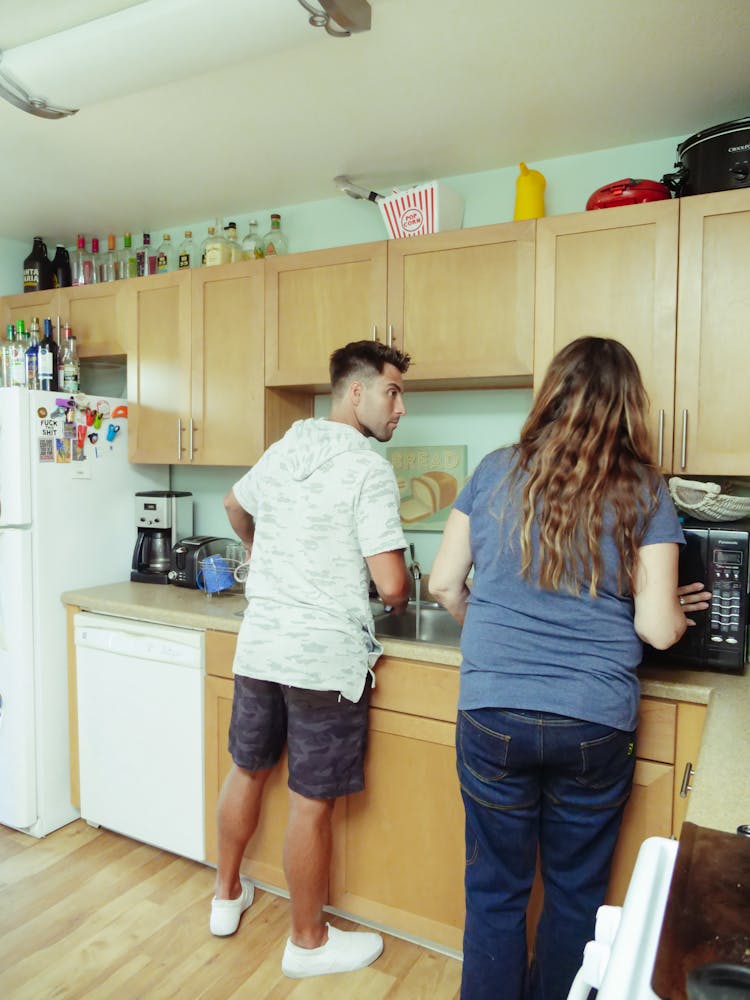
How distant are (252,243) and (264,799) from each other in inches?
79.6

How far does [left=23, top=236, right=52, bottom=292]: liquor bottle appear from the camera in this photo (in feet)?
10.0

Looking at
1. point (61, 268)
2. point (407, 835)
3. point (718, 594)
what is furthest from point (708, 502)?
point (61, 268)

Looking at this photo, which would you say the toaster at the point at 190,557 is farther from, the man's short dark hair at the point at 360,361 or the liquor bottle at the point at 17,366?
the man's short dark hair at the point at 360,361

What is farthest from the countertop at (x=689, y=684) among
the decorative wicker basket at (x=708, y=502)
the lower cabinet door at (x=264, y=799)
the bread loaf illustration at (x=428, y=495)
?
the bread loaf illustration at (x=428, y=495)

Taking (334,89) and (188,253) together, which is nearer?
(334,89)

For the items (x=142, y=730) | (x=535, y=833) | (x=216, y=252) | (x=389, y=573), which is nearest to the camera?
(x=535, y=833)

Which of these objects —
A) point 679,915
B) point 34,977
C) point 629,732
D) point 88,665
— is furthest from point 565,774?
point 88,665

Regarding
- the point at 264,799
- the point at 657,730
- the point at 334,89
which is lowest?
the point at 264,799

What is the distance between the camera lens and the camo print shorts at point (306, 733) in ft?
5.91

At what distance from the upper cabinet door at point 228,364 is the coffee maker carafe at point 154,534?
0.30 m

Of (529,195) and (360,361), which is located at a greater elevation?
(529,195)

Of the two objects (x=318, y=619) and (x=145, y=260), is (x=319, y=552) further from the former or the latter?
(x=145, y=260)

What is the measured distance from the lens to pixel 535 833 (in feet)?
4.74

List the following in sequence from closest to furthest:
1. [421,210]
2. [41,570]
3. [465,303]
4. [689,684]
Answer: [689,684] < [465,303] < [421,210] < [41,570]
